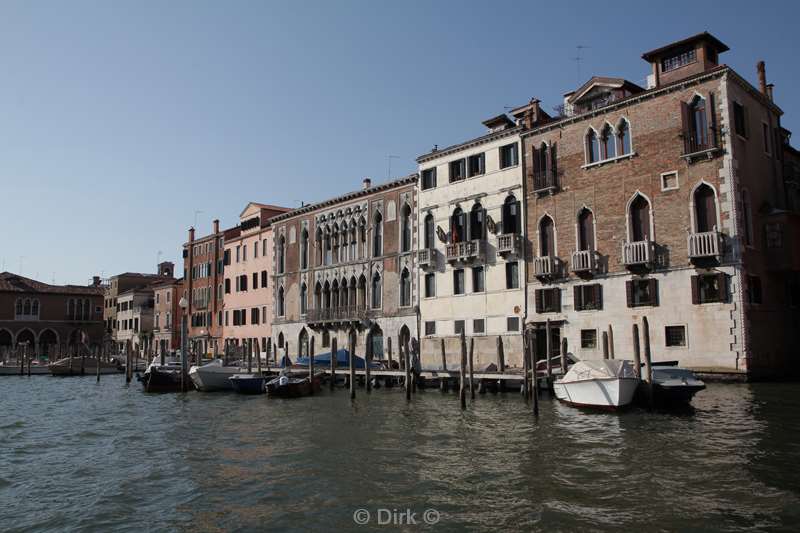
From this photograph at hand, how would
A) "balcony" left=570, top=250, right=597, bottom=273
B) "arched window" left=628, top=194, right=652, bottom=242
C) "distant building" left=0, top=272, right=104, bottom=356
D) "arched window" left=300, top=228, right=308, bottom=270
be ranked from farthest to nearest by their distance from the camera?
"distant building" left=0, top=272, right=104, bottom=356 → "arched window" left=300, top=228, right=308, bottom=270 → "balcony" left=570, top=250, right=597, bottom=273 → "arched window" left=628, top=194, right=652, bottom=242

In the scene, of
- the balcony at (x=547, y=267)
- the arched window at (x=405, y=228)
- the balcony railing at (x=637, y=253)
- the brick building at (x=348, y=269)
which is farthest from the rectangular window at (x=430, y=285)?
the balcony railing at (x=637, y=253)

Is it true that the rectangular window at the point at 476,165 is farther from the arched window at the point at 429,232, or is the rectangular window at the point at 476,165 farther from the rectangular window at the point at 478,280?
the rectangular window at the point at 478,280

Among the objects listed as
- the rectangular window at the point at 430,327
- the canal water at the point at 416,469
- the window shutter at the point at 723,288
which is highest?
the window shutter at the point at 723,288

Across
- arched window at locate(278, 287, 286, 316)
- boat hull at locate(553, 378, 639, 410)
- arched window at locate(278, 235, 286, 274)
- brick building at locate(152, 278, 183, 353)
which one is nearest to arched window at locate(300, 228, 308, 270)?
arched window at locate(278, 235, 286, 274)

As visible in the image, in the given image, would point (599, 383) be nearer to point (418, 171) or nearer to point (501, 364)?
point (501, 364)

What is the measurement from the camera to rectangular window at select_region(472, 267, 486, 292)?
3281 cm

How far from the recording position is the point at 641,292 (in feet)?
87.6

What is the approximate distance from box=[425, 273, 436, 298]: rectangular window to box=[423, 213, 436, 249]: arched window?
1.53 m

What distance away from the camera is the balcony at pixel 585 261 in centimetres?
2808

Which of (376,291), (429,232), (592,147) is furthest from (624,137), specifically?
(376,291)

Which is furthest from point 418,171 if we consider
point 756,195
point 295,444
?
point 295,444

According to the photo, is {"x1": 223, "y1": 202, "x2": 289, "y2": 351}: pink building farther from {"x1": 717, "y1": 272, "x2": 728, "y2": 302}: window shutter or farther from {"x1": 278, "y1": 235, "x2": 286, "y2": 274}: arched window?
{"x1": 717, "y1": 272, "x2": 728, "y2": 302}: window shutter

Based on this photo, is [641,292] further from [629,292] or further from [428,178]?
[428,178]

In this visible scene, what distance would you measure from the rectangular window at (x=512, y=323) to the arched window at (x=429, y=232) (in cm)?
636
